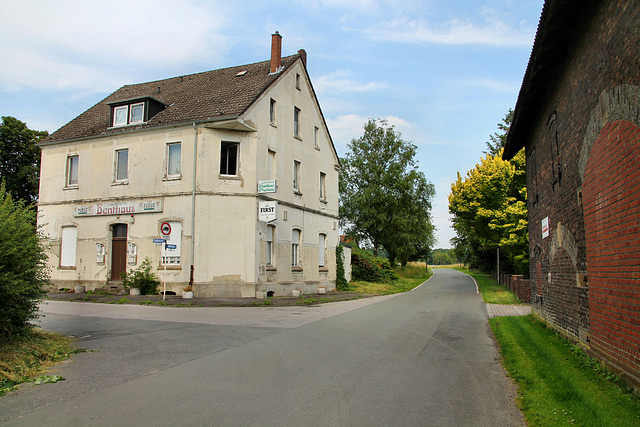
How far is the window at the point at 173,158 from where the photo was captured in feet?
72.3

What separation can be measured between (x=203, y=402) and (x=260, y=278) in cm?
1632

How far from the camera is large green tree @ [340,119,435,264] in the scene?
49844 mm

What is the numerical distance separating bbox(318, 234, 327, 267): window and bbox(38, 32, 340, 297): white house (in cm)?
73

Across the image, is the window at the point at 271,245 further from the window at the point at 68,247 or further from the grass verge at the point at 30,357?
the grass verge at the point at 30,357

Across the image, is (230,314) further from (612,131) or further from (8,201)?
(612,131)

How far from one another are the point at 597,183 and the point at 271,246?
17662 millimetres

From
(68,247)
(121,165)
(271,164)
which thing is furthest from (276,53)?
(68,247)

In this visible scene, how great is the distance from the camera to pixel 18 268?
26.1ft

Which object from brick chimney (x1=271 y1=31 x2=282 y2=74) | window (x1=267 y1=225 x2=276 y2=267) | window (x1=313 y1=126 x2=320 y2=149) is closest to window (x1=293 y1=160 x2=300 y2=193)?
window (x1=313 y1=126 x2=320 y2=149)

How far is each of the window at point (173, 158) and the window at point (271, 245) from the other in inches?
200

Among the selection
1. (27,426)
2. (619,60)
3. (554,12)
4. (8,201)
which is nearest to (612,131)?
(619,60)

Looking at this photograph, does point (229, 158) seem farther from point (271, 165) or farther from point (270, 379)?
point (270, 379)

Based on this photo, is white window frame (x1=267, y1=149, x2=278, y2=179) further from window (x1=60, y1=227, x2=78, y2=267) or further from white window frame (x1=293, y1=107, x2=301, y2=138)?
window (x1=60, y1=227, x2=78, y2=267)

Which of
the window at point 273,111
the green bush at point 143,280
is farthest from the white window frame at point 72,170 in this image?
the window at point 273,111
